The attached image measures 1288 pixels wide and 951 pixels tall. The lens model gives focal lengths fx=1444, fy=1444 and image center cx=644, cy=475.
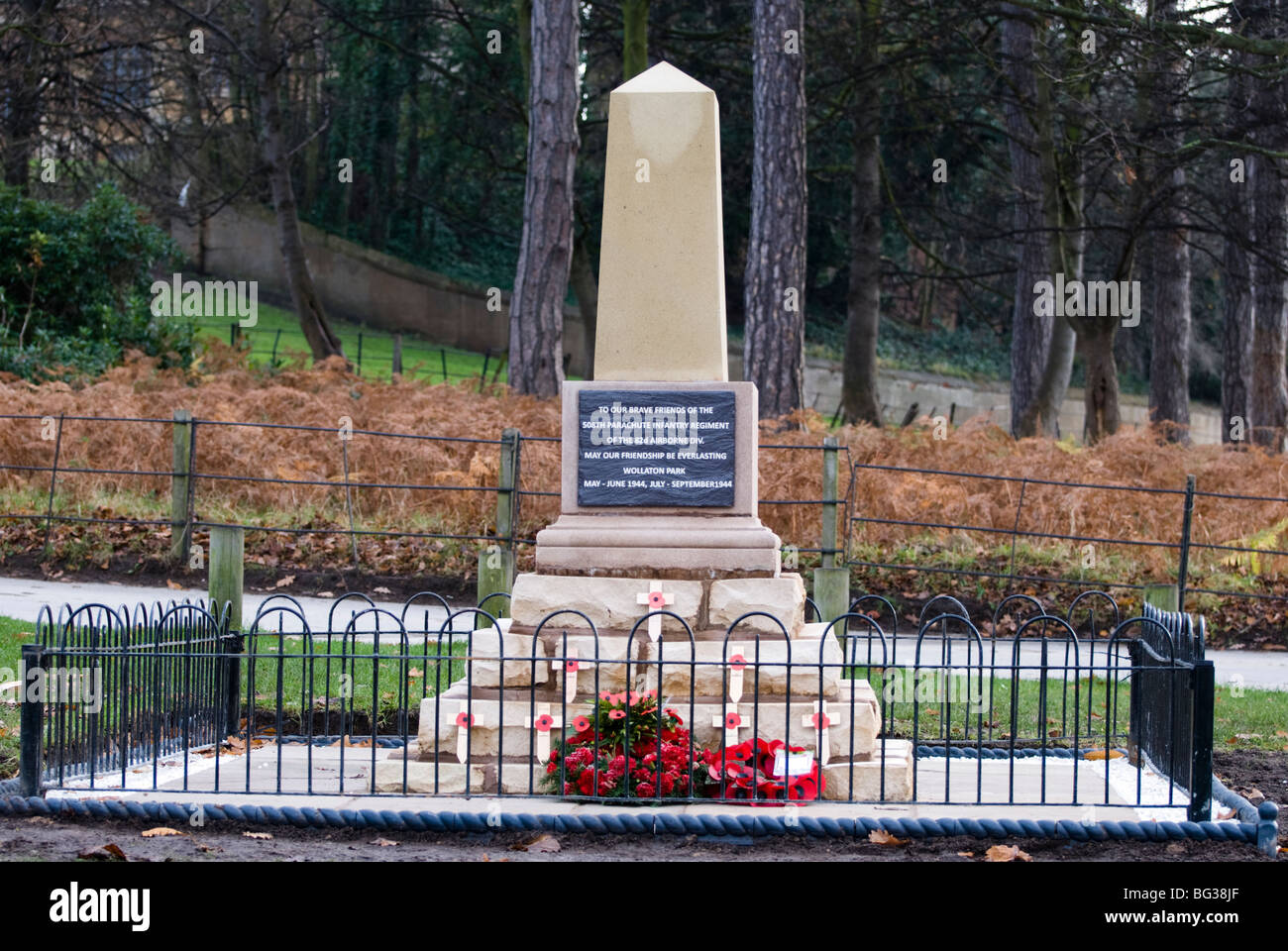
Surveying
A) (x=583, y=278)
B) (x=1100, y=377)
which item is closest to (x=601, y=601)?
(x=1100, y=377)

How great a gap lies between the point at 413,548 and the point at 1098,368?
11124 mm

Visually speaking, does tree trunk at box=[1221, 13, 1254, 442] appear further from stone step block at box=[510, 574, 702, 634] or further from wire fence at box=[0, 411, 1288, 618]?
stone step block at box=[510, 574, 702, 634]

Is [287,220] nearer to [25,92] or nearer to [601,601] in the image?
[25,92]

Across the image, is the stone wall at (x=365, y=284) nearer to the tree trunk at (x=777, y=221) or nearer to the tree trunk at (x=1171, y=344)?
the tree trunk at (x=1171, y=344)

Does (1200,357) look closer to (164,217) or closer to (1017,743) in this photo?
(164,217)

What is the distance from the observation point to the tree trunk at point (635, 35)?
21094mm

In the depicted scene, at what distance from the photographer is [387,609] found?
1201 centimetres

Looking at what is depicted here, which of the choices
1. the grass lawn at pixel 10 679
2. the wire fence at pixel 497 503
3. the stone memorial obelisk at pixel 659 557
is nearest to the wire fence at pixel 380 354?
the wire fence at pixel 497 503

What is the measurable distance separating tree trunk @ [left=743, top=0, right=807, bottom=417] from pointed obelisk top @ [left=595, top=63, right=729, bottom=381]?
9091mm

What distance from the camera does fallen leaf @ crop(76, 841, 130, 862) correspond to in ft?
17.6

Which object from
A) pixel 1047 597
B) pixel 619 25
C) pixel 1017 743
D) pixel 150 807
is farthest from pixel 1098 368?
pixel 150 807

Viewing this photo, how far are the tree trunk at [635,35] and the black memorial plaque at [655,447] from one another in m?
14.5

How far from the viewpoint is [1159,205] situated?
62.2ft
